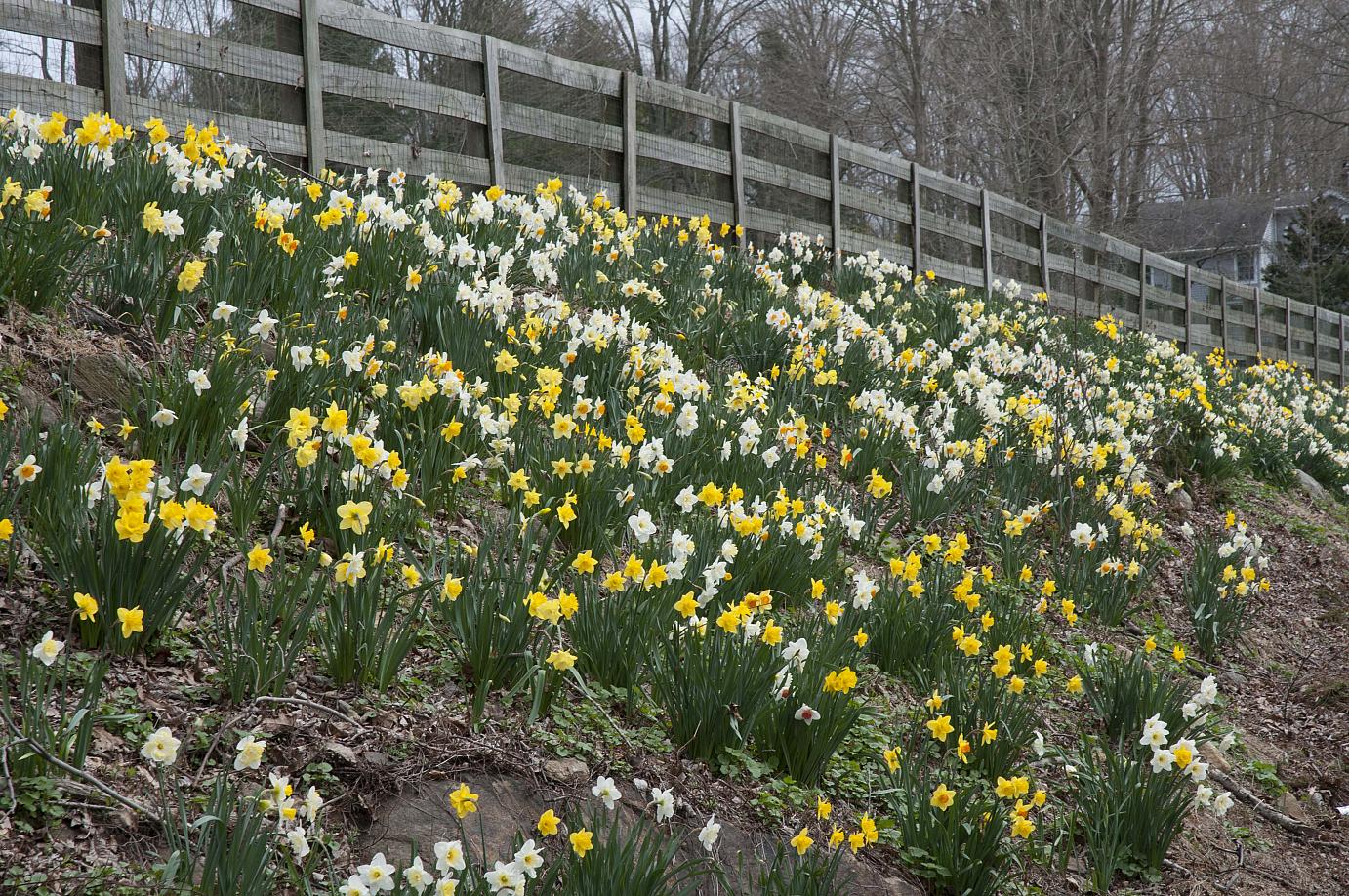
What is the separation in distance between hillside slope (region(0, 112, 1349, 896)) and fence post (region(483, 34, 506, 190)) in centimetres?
188

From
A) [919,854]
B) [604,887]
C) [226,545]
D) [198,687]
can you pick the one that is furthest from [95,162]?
[919,854]

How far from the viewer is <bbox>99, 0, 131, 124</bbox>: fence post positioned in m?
5.52

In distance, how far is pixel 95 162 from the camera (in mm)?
3729

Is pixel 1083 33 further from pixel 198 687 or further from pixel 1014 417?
pixel 198 687

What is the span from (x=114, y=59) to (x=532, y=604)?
4986mm

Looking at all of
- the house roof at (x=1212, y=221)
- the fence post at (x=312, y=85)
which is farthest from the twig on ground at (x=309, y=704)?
the house roof at (x=1212, y=221)

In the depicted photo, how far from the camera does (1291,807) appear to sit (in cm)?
333

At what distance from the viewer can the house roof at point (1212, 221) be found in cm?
2936

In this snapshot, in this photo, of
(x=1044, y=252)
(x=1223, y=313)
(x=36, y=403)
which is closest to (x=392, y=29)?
(x=36, y=403)

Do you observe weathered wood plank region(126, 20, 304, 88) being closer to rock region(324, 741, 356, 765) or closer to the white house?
rock region(324, 741, 356, 765)

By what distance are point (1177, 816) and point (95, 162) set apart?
4130 mm

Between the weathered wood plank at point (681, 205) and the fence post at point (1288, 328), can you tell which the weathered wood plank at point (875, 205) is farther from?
the fence post at point (1288, 328)

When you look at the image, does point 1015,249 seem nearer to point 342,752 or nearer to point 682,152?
point 682,152

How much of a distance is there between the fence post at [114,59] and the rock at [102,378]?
323cm
